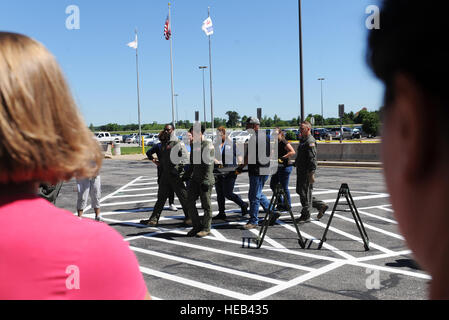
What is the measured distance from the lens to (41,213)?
3.00 ft

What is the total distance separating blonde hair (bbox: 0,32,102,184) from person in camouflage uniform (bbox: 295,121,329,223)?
779 cm

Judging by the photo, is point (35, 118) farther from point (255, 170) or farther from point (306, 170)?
point (306, 170)

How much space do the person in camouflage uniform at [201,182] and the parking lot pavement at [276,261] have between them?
0.30m

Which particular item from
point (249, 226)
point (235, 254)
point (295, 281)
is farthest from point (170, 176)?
point (295, 281)

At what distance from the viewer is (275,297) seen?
4.59 m

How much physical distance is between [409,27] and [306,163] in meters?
8.23

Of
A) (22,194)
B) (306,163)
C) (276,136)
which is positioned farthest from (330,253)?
(22,194)

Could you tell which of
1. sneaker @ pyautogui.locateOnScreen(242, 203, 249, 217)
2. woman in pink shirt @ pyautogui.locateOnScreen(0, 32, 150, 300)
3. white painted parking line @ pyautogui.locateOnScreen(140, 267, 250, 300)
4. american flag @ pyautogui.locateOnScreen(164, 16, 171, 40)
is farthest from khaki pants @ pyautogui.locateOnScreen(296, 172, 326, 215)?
american flag @ pyautogui.locateOnScreen(164, 16, 171, 40)

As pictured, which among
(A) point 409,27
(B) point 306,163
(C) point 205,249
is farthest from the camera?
(B) point 306,163

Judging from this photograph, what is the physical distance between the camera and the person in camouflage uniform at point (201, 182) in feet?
25.5

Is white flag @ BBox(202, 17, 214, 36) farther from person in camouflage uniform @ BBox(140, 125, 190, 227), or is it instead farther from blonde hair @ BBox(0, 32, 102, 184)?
blonde hair @ BBox(0, 32, 102, 184)

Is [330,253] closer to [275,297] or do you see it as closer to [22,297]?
[275,297]

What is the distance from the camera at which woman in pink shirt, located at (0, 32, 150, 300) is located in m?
0.88

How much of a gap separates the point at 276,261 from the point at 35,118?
5.40 meters
